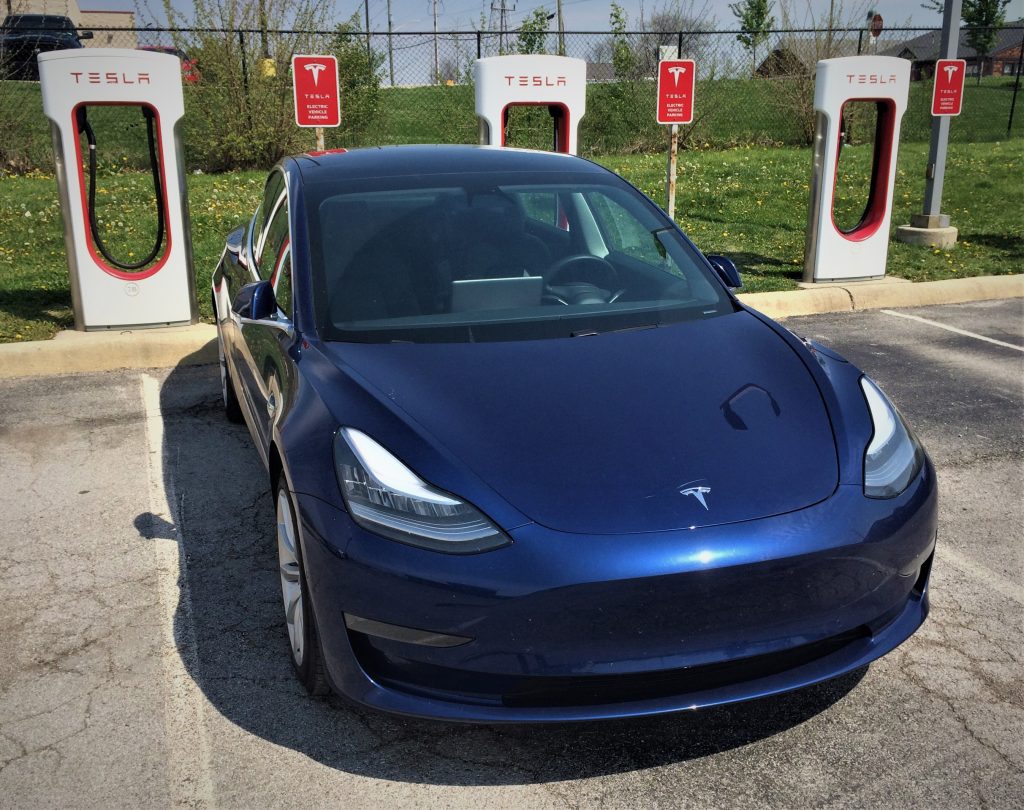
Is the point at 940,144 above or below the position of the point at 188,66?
below

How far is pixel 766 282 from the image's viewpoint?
28.9ft

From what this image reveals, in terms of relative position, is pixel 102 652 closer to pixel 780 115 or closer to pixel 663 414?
pixel 663 414

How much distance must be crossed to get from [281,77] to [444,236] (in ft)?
40.1

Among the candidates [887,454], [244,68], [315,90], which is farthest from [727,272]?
[244,68]

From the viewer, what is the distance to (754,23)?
40656mm

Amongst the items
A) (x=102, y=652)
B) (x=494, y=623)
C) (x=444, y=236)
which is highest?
(x=444, y=236)

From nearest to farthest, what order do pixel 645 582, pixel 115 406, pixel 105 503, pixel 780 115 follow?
pixel 645 582
pixel 105 503
pixel 115 406
pixel 780 115

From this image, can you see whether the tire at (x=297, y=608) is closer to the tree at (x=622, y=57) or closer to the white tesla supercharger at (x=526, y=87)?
the white tesla supercharger at (x=526, y=87)

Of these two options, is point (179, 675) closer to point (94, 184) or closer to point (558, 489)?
point (558, 489)

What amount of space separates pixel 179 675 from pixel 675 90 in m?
7.11

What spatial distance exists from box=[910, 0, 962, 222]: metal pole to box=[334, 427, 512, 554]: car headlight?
361 inches

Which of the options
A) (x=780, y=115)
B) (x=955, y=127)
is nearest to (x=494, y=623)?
(x=780, y=115)

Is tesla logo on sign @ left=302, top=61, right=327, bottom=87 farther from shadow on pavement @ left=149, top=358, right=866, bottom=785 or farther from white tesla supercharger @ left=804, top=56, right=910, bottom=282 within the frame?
shadow on pavement @ left=149, top=358, right=866, bottom=785

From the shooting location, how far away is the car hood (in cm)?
261
